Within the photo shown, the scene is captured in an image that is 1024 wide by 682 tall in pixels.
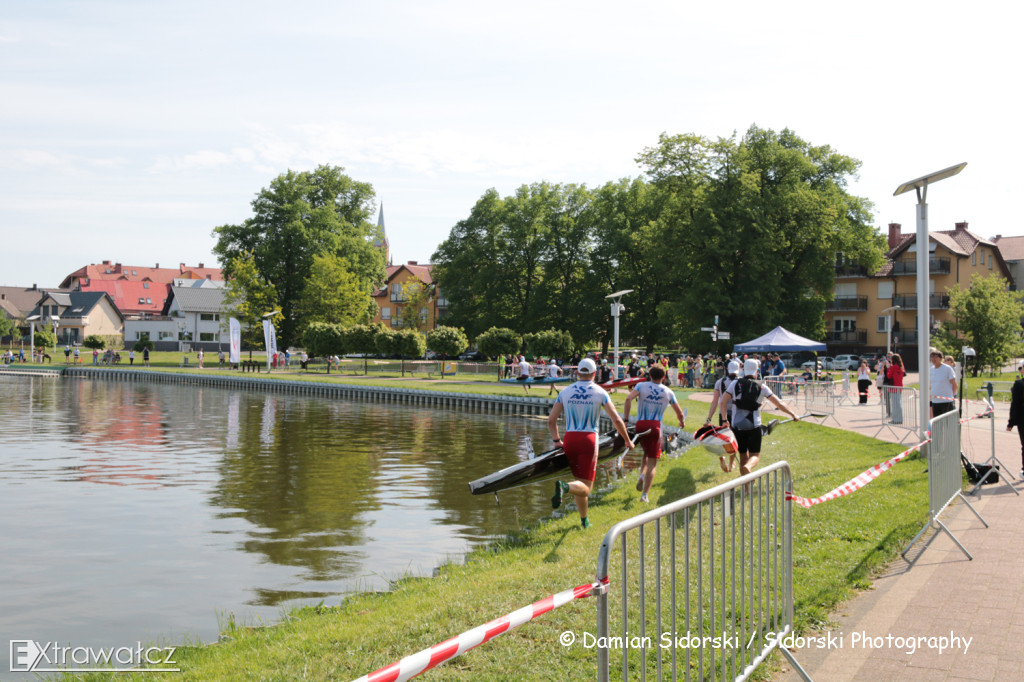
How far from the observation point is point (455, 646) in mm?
3406

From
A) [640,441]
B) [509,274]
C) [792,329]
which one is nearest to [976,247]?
[792,329]

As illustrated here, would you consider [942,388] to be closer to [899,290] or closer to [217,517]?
[217,517]

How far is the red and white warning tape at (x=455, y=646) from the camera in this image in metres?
3.20

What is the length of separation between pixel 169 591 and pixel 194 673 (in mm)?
4042

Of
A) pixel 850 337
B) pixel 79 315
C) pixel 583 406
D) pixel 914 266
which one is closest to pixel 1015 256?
pixel 914 266

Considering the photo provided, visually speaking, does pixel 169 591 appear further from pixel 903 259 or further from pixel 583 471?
pixel 903 259

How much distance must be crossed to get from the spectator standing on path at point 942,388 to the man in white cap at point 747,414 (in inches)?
190

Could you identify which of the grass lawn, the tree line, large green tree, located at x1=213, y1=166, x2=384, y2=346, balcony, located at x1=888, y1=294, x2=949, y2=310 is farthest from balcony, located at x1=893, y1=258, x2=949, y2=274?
the grass lawn

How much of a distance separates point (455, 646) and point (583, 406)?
6954 mm

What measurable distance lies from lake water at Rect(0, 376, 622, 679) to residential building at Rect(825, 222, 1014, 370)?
170 ft

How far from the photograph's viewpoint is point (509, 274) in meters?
70.2

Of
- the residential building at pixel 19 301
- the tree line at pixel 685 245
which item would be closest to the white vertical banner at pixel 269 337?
the tree line at pixel 685 245

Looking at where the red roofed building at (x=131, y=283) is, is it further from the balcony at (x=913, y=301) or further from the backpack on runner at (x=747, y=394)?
the backpack on runner at (x=747, y=394)

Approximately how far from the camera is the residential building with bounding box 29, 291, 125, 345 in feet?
369
